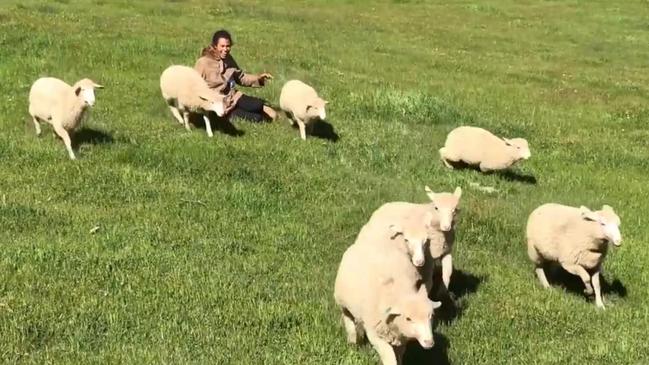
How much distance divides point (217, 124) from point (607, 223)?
316 inches

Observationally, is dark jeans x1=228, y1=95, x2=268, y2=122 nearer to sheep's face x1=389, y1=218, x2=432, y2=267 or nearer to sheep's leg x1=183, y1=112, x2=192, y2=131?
sheep's leg x1=183, y1=112, x2=192, y2=131

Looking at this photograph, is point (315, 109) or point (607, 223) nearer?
point (607, 223)

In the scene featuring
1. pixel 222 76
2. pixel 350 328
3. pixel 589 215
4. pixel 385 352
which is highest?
pixel 589 215

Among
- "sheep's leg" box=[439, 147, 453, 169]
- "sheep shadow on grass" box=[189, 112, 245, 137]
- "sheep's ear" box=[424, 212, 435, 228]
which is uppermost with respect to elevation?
"sheep's ear" box=[424, 212, 435, 228]

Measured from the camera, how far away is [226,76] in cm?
1509

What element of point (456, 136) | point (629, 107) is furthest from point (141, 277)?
point (629, 107)

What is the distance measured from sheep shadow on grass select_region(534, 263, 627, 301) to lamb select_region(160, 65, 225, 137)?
6404 mm

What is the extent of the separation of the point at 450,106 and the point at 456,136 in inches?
167

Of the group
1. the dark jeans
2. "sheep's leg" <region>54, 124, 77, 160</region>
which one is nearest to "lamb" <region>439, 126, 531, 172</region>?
the dark jeans

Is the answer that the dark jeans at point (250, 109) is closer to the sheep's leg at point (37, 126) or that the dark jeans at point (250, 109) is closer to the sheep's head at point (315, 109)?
the sheep's head at point (315, 109)

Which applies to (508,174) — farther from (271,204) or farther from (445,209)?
(445,209)

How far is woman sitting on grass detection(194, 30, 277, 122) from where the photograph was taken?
49.2 feet

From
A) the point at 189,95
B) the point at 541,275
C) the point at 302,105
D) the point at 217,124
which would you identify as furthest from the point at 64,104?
the point at 541,275

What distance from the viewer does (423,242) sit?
23.1ft
